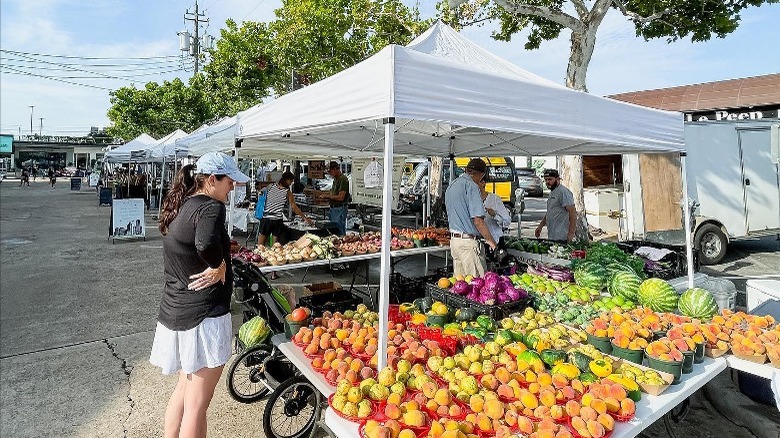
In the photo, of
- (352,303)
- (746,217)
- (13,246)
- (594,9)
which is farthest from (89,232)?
(746,217)

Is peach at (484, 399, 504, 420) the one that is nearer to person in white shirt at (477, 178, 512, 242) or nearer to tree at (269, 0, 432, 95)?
→ person in white shirt at (477, 178, 512, 242)

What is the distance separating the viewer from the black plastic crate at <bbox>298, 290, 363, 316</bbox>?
12.3 feet

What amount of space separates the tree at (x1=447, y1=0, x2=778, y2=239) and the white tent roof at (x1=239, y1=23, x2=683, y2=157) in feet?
12.5

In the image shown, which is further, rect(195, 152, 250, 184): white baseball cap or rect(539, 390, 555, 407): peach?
rect(195, 152, 250, 184): white baseball cap

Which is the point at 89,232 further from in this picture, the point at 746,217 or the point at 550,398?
the point at 746,217

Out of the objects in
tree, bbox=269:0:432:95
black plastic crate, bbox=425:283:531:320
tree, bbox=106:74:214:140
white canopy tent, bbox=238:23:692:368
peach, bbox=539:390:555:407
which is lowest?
peach, bbox=539:390:555:407

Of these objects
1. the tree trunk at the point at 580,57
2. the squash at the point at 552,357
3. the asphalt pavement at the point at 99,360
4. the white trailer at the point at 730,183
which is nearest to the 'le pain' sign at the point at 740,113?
the white trailer at the point at 730,183

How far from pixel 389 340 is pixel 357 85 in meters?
1.69

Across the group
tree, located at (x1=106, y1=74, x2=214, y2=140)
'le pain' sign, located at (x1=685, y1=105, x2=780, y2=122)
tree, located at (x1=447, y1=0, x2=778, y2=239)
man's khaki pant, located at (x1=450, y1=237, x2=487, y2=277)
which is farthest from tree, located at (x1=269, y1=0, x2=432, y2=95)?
tree, located at (x1=106, y1=74, x2=214, y2=140)

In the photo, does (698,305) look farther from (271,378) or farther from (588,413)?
(271,378)

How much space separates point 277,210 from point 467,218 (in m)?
4.22

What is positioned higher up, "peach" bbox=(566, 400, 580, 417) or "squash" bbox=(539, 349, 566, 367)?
"squash" bbox=(539, 349, 566, 367)

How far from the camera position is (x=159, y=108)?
3575 centimetres

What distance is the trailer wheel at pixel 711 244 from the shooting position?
Result: 353 inches
